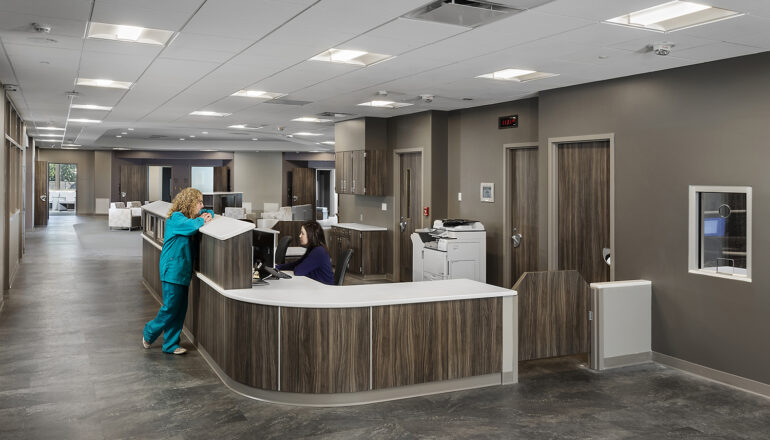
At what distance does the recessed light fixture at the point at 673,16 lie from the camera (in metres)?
4.07

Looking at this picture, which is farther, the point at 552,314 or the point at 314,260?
the point at 314,260

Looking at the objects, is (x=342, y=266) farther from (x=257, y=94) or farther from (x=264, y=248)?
(x=257, y=94)

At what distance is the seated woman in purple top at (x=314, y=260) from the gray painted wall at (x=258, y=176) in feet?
59.1

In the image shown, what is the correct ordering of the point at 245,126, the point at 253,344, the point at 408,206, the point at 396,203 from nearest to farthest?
1. the point at 253,344
2. the point at 408,206
3. the point at 396,203
4. the point at 245,126

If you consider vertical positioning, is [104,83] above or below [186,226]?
above

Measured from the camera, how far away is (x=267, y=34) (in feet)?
15.7

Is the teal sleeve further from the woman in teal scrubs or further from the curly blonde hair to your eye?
the curly blonde hair

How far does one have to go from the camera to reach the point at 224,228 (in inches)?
203

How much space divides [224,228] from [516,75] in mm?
3449

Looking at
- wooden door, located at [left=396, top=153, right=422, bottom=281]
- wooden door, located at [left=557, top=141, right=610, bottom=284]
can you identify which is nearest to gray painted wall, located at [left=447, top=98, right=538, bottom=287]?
wooden door, located at [left=396, top=153, right=422, bottom=281]

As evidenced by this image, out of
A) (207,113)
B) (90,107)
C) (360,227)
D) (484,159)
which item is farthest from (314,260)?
(90,107)

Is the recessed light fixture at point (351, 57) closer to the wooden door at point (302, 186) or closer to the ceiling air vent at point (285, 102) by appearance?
the ceiling air vent at point (285, 102)

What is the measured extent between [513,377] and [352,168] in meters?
6.40

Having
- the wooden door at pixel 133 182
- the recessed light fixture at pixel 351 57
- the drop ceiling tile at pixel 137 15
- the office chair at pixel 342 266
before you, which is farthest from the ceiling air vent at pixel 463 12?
the wooden door at pixel 133 182
